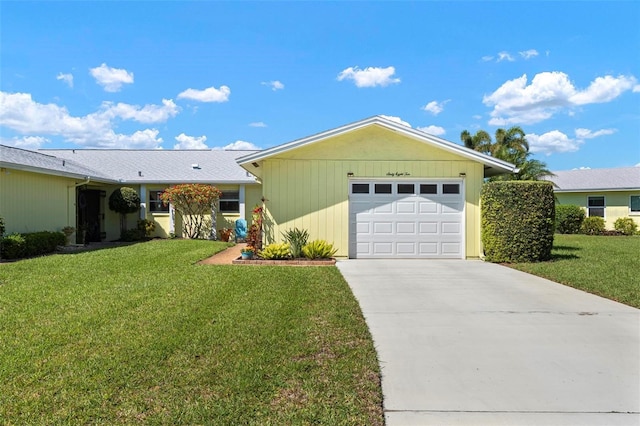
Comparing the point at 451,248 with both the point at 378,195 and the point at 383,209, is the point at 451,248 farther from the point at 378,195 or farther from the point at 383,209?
the point at 378,195

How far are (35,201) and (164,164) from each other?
7238 mm

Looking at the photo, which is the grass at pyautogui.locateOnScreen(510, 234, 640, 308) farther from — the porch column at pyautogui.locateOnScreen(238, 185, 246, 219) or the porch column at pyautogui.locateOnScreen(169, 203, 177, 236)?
the porch column at pyautogui.locateOnScreen(169, 203, 177, 236)

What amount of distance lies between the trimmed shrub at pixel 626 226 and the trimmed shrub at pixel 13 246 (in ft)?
90.2

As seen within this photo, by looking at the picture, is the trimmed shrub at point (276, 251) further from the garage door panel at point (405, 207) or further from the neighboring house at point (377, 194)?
the garage door panel at point (405, 207)

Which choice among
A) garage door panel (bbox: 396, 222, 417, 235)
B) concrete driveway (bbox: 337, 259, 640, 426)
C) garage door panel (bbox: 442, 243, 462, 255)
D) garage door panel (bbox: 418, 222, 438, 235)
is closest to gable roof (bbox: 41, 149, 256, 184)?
garage door panel (bbox: 396, 222, 417, 235)

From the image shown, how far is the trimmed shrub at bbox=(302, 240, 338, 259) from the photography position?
1066 cm

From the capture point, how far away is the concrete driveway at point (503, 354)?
2994mm

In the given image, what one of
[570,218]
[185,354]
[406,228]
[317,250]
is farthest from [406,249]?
[570,218]

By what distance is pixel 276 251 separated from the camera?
10.5 meters

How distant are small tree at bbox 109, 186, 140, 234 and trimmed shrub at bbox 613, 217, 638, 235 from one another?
25632 mm

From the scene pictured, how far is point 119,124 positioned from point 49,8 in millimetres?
11798

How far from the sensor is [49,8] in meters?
9.33

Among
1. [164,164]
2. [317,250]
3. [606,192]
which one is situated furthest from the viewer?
[606,192]

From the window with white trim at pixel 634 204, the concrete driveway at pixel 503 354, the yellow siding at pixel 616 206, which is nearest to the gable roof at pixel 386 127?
the concrete driveway at pixel 503 354
